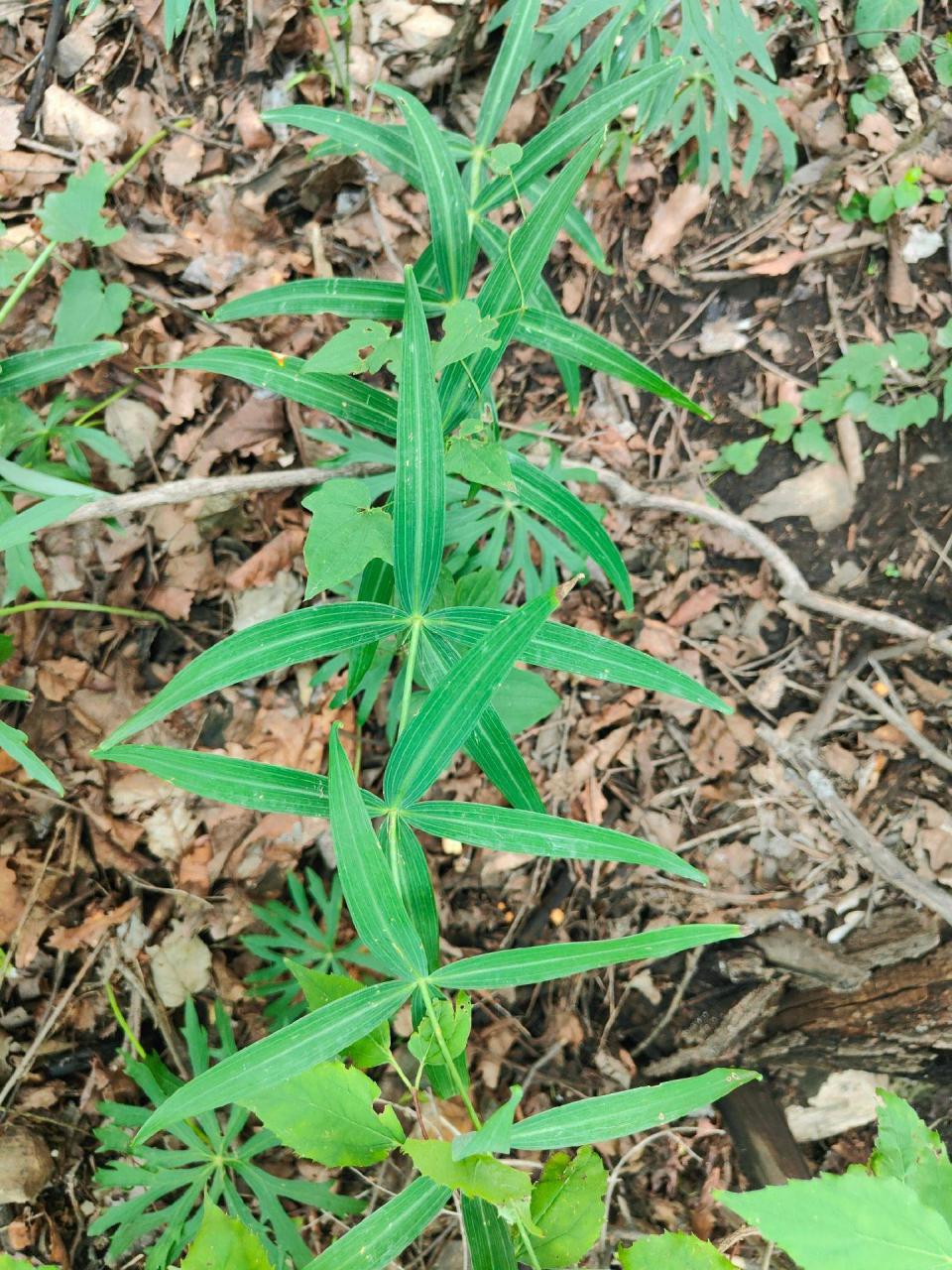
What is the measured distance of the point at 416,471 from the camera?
118cm

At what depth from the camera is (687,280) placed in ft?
7.95

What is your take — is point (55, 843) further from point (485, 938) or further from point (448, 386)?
point (448, 386)

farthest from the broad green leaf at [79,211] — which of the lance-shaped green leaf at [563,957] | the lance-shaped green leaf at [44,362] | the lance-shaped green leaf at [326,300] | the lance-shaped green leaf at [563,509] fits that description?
the lance-shaped green leaf at [563,957]

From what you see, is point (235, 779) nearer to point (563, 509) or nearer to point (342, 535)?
point (342, 535)

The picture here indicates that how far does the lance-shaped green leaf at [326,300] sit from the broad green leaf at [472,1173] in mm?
1217

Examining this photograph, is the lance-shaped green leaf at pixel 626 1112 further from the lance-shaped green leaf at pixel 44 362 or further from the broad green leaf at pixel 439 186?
the lance-shaped green leaf at pixel 44 362

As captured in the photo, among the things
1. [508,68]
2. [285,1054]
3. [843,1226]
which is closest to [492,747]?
[285,1054]

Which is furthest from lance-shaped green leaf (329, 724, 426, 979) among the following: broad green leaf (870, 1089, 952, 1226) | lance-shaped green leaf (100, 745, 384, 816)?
broad green leaf (870, 1089, 952, 1226)

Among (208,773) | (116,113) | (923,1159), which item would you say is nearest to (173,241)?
(116,113)

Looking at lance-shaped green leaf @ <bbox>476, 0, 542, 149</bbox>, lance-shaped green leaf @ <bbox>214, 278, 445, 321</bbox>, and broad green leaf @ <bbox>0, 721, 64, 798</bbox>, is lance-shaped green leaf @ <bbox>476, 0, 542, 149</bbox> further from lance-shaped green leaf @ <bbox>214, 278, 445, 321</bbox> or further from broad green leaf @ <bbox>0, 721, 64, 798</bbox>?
broad green leaf @ <bbox>0, 721, 64, 798</bbox>

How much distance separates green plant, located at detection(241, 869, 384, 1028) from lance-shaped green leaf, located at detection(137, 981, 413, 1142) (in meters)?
0.95

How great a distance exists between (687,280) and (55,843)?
7.41 feet

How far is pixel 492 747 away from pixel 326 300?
81 cm

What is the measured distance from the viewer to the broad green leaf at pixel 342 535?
3.91 ft
